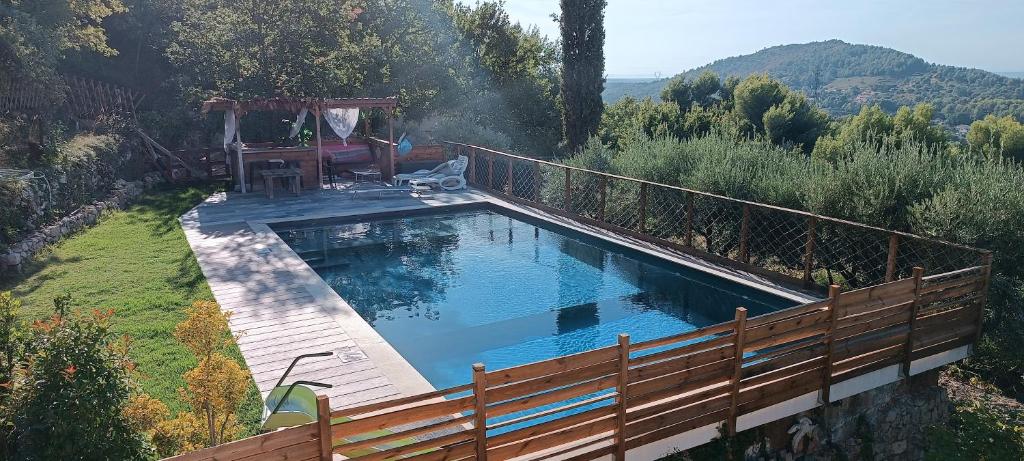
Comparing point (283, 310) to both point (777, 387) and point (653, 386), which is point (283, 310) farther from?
point (777, 387)

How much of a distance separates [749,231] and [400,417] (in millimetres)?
6873

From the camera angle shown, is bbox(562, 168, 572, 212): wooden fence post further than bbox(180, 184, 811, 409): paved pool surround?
Yes

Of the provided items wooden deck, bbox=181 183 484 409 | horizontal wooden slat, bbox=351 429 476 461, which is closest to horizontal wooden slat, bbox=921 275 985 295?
horizontal wooden slat, bbox=351 429 476 461

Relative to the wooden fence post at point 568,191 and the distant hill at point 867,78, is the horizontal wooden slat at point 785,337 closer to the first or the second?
the wooden fence post at point 568,191

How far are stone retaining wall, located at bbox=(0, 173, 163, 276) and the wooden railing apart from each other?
6437mm

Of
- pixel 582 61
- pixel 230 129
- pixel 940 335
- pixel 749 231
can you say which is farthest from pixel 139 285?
pixel 582 61

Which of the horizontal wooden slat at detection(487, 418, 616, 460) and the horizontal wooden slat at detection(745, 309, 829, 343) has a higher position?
the horizontal wooden slat at detection(745, 309, 829, 343)

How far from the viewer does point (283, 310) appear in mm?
7816

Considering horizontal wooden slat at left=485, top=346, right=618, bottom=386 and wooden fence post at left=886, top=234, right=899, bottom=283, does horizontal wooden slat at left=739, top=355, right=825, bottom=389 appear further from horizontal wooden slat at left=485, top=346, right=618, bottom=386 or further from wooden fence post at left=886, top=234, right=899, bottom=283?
wooden fence post at left=886, top=234, right=899, bottom=283

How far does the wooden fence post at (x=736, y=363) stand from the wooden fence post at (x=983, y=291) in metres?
2.94

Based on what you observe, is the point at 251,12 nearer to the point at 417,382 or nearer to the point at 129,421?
the point at 417,382

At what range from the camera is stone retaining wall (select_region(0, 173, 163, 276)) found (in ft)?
29.5

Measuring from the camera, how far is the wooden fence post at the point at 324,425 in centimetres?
364

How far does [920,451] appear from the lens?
21.4 ft
